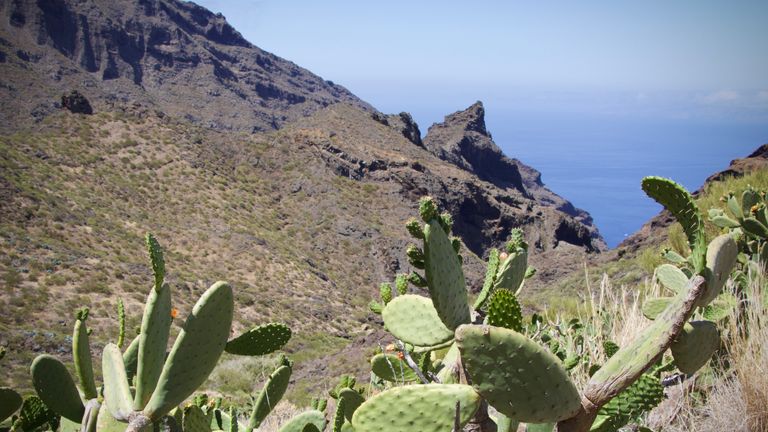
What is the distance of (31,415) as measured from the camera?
2441 mm

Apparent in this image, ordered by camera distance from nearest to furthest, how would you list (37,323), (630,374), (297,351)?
1. (630,374)
2. (37,323)
3. (297,351)

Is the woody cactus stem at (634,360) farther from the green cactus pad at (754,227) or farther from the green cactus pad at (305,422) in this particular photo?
the green cactus pad at (754,227)

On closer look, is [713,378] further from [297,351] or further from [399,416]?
[297,351]

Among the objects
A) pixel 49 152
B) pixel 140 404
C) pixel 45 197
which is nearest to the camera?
pixel 140 404

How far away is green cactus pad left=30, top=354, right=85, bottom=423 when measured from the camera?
1.94 meters

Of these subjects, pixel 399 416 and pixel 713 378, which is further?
pixel 713 378

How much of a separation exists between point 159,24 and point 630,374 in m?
99.6

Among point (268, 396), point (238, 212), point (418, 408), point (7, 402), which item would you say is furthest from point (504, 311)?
point (238, 212)

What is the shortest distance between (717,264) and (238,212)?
27669 millimetres

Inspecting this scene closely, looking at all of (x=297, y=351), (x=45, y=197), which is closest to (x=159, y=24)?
(x=45, y=197)

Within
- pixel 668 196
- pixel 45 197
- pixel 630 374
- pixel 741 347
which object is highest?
pixel 668 196

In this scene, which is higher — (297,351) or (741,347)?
(741,347)

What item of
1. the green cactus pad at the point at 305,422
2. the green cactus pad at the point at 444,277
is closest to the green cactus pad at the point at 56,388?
the green cactus pad at the point at 305,422

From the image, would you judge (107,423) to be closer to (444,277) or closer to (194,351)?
(194,351)
